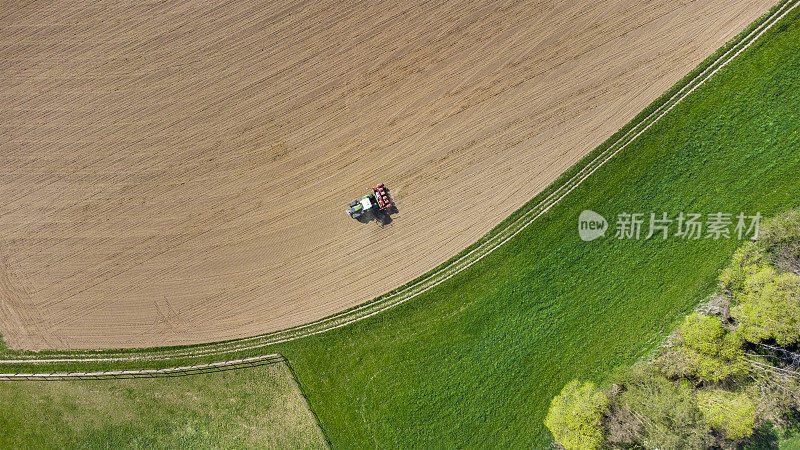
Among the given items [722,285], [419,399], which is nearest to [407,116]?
[419,399]

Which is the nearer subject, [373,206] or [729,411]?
[729,411]

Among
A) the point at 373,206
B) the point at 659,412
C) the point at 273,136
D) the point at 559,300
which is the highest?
the point at 273,136

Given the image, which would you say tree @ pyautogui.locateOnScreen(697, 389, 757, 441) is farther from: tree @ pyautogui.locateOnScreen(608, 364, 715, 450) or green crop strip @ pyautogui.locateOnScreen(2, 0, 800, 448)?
green crop strip @ pyautogui.locateOnScreen(2, 0, 800, 448)

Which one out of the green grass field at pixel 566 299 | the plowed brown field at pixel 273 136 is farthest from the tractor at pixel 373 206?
the green grass field at pixel 566 299

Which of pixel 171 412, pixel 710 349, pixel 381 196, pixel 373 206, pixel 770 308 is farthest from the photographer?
pixel 171 412

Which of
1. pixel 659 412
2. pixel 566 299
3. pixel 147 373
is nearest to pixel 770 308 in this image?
pixel 659 412

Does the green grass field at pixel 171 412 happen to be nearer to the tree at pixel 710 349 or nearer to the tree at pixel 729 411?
the tree at pixel 729 411

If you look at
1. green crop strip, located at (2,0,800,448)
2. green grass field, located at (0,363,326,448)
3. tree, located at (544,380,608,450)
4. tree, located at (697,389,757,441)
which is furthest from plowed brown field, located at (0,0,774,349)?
tree, located at (697,389,757,441)

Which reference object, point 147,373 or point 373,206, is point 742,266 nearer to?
point 373,206
